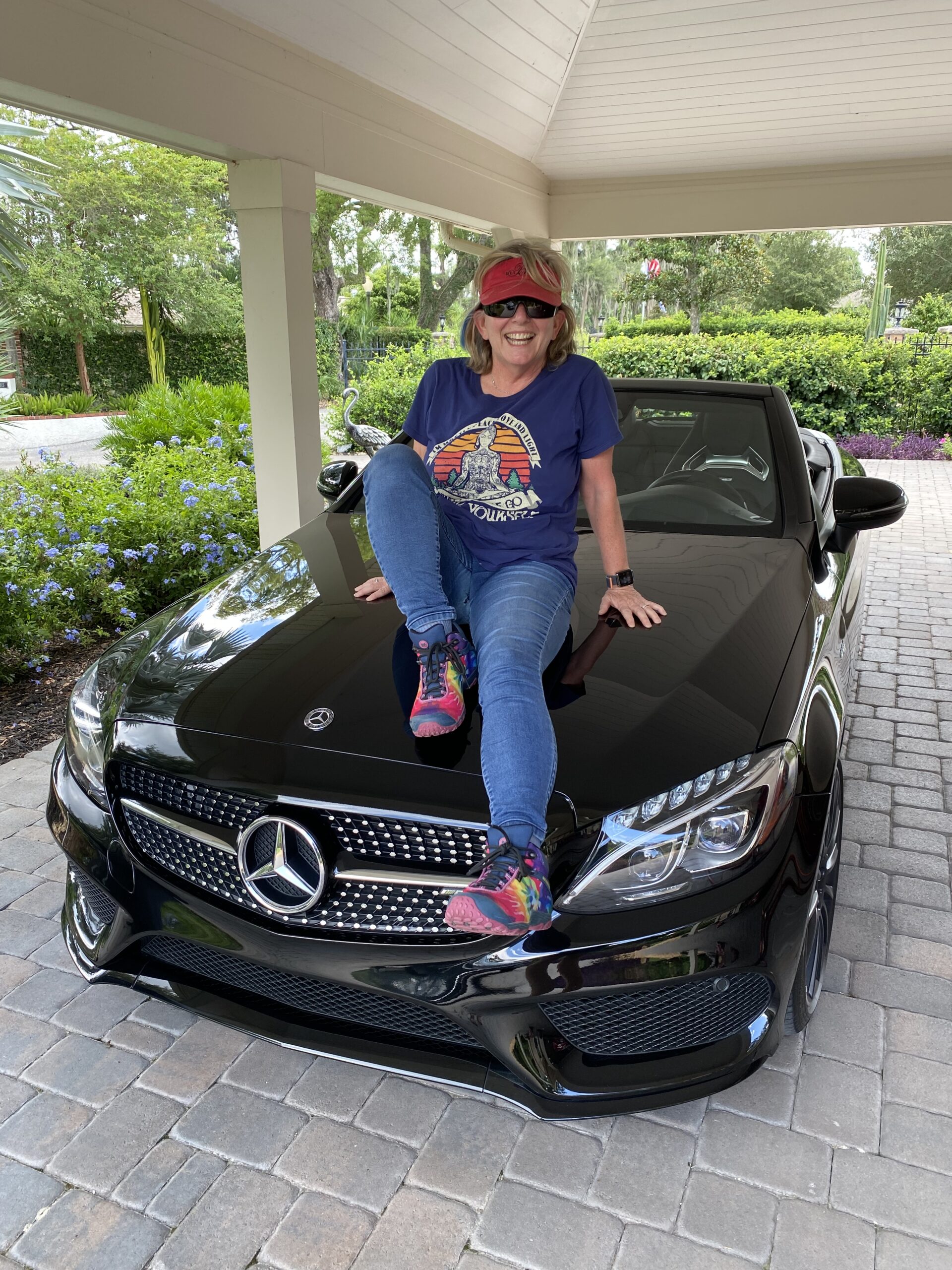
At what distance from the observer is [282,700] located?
6.91 ft

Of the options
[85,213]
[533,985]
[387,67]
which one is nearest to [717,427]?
[533,985]

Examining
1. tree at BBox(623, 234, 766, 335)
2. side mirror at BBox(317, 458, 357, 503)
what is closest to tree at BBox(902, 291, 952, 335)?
tree at BBox(623, 234, 766, 335)

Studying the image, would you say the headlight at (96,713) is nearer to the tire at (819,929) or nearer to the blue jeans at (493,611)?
the blue jeans at (493,611)

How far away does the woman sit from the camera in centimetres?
218

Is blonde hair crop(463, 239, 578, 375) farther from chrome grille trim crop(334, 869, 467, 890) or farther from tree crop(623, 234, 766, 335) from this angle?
tree crop(623, 234, 766, 335)

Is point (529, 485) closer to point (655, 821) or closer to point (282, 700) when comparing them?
point (282, 700)

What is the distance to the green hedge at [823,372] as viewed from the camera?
1420 centimetres

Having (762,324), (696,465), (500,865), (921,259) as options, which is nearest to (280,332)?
(696,465)

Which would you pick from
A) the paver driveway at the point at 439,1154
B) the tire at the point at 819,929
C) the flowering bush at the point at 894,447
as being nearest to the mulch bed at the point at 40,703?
the paver driveway at the point at 439,1154

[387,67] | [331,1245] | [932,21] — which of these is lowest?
[331,1245]

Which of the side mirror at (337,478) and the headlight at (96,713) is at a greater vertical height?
the side mirror at (337,478)

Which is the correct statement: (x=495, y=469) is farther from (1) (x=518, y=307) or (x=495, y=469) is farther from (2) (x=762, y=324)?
(2) (x=762, y=324)

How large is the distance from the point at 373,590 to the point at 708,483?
135 cm

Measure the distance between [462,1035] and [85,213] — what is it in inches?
1196
